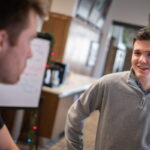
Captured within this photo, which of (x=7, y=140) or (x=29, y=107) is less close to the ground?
(x=7, y=140)

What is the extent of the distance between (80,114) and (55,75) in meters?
1.83

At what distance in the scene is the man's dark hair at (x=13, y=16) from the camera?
67 centimetres

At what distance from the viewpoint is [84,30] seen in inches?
206

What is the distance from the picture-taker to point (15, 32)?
Result: 0.69 m

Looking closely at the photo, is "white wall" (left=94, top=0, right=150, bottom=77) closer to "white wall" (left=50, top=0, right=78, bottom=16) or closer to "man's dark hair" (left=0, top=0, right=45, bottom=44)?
"white wall" (left=50, top=0, right=78, bottom=16)

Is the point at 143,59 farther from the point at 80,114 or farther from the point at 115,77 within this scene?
the point at 80,114

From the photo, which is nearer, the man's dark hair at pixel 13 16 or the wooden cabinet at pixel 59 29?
the man's dark hair at pixel 13 16

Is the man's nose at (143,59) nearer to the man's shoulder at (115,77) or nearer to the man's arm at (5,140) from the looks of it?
the man's shoulder at (115,77)

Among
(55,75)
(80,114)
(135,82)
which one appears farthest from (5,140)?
(55,75)

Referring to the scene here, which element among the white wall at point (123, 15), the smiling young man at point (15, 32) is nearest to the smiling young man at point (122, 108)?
the smiling young man at point (15, 32)

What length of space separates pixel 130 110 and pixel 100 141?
236 mm

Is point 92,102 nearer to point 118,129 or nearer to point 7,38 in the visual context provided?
point 118,129

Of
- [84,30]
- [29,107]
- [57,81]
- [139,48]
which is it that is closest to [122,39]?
[84,30]

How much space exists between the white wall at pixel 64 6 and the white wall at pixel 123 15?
216 centimetres
